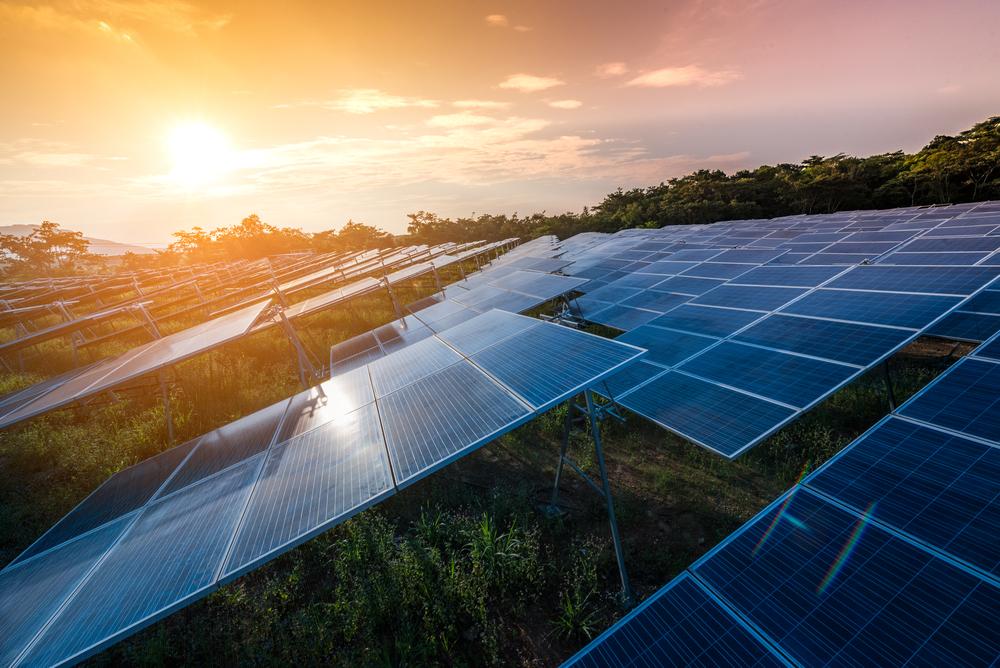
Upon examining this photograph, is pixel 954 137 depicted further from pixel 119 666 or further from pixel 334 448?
pixel 119 666

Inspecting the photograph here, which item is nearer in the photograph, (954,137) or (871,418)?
(871,418)

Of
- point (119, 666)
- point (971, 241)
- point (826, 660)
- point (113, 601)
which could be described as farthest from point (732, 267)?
point (119, 666)

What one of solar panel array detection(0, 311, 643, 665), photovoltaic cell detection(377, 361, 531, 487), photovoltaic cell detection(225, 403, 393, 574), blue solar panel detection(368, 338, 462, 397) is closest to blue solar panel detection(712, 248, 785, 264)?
solar panel array detection(0, 311, 643, 665)

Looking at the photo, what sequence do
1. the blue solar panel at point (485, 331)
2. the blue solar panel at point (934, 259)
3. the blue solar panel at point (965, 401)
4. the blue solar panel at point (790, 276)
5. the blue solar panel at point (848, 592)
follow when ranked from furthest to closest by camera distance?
the blue solar panel at point (790, 276) < the blue solar panel at point (934, 259) < the blue solar panel at point (485, 331) < the blue solar panel at point (965, 401) < the blue solar panel at point (848, 592)

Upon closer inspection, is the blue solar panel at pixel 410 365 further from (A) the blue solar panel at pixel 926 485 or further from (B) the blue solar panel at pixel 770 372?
(A) the blue solar panel at pixel 926 485

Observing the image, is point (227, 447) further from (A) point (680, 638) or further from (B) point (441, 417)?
(A) point (680, 638)

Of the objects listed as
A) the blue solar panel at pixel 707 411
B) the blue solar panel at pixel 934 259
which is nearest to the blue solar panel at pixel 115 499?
the blue solar panel at pixel 707 411
